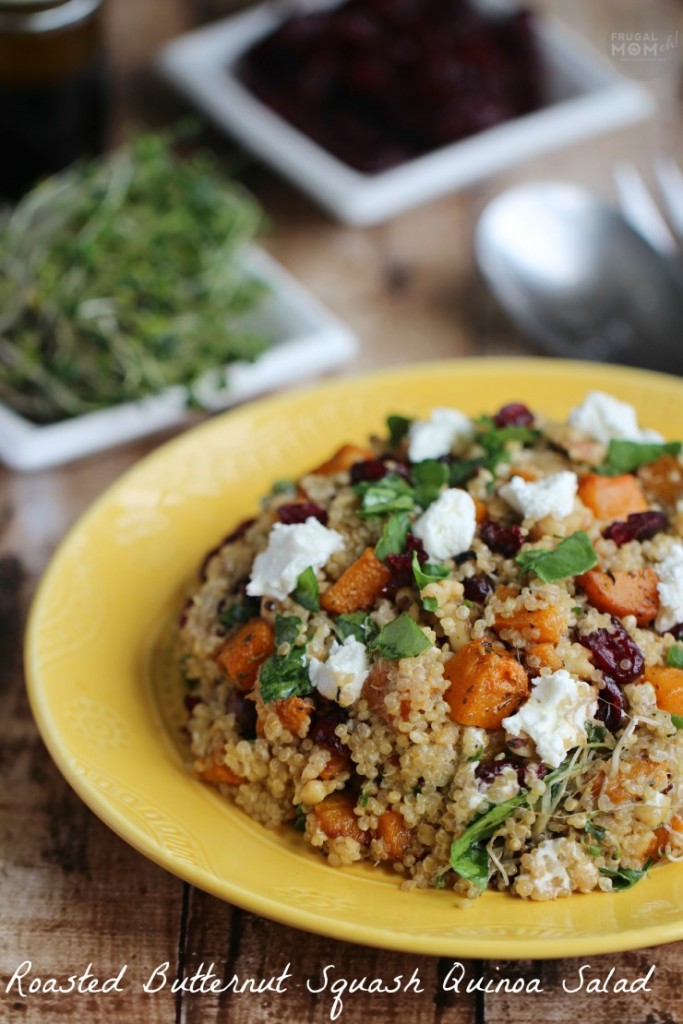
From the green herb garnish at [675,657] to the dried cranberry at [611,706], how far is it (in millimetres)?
139

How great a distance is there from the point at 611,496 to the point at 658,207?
9.66ft

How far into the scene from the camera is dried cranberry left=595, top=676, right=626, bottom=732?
102 inches

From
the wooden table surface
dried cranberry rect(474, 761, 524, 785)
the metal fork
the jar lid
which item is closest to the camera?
dried cranberry rect(474, 761, 524, 785)

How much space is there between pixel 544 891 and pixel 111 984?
901 mm

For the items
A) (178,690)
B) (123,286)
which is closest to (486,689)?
(178,690)

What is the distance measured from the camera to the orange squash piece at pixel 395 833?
2.61m

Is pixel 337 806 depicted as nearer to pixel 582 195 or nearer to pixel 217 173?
pixel 582 195

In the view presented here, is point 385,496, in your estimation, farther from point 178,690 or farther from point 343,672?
point 178,690

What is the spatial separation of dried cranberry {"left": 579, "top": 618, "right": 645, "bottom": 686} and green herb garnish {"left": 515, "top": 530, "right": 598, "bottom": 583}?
136 mm

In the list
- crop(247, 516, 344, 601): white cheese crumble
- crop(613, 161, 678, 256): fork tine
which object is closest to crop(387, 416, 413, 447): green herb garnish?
crop(247, 516, 344, 601): white cheese crumble

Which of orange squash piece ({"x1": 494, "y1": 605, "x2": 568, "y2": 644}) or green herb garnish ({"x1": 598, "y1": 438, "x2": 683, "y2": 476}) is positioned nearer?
orange squash piece ({"x1": 494, "y1": 605, "x2": 568, "y2": 644})

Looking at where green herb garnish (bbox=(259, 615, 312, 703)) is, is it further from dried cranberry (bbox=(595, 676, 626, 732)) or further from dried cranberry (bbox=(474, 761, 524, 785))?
dried cranberry (bbox=(595, 676, 626, 732))

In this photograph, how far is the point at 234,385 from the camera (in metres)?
4.39

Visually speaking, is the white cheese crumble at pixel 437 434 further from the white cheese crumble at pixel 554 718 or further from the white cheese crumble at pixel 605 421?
the white cheese crumble at pixel 554 718
